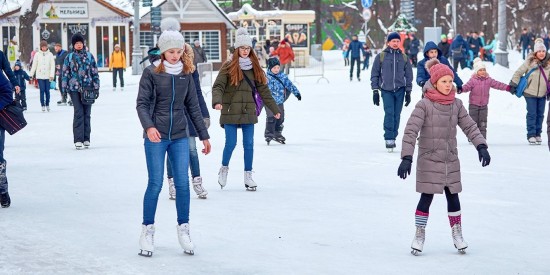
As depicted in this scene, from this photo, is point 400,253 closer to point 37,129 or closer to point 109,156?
point 109,156

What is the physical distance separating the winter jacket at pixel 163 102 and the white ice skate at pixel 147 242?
615 mm

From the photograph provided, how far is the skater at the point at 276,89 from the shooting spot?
15.9 m

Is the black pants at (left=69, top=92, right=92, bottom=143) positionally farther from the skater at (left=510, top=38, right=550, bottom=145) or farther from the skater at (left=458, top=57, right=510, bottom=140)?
the skater at (left=510, top=38, right=550, bottom=145)

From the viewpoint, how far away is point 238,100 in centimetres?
1134

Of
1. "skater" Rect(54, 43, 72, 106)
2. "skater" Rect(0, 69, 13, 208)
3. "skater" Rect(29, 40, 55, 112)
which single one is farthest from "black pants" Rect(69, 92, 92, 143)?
"skater" Rect(29, 40, 55, 112)

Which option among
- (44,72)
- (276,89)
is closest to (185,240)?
(276,89)

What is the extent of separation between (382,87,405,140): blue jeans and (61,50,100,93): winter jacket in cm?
395

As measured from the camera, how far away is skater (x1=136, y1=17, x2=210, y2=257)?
7.73 metres

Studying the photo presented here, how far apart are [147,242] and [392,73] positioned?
8.42 metres

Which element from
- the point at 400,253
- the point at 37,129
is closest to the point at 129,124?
the point at 37,129

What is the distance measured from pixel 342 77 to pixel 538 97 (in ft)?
86.5

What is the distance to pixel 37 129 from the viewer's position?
2047 centimetres

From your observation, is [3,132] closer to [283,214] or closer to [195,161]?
[195,161]

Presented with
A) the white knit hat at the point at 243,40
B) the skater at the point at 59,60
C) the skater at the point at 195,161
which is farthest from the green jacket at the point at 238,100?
the skater at the point at 59,60
